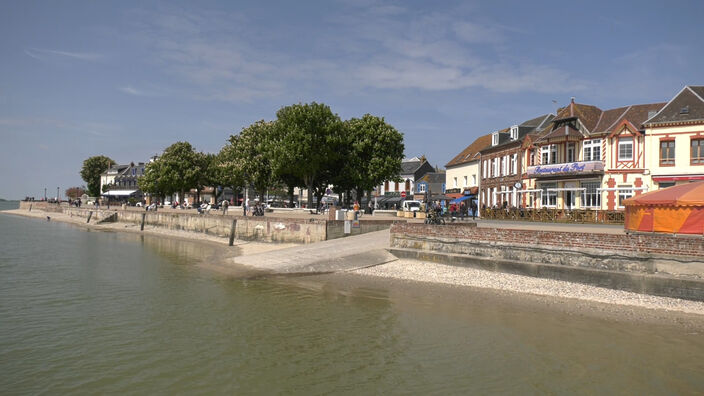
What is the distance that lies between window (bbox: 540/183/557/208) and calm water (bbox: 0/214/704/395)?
2724 cm

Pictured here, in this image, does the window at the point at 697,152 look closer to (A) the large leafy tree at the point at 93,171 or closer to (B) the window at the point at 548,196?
(B) the window at the point at 548,196

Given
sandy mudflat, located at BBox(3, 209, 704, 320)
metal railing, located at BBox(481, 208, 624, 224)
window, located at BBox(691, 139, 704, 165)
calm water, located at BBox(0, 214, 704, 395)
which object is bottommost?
calm water, located at BBox(0, 214, 704, 395)

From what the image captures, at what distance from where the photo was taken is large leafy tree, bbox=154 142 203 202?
68875 millimetres

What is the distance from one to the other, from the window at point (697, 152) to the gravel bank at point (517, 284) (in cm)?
2443

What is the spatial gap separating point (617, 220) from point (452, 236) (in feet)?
57.4

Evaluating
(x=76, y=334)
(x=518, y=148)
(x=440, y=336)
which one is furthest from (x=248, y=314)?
(x=518, y=148)

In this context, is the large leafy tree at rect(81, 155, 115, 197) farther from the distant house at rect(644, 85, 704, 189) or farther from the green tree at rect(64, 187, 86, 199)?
the distant house at rect(644, 85, 704, 189)

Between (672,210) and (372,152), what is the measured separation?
105 feet

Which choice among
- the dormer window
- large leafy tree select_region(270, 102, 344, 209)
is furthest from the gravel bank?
the dormer window

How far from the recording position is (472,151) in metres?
58.2

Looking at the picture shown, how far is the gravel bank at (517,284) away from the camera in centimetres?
1354

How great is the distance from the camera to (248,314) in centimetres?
1318

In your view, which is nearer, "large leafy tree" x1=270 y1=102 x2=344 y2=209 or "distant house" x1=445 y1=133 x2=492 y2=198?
"large leafy tree" x1=270 y1=102 x2=344 y2=209

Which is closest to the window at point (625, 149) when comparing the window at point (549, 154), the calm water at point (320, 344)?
the window at point (549, 154)
